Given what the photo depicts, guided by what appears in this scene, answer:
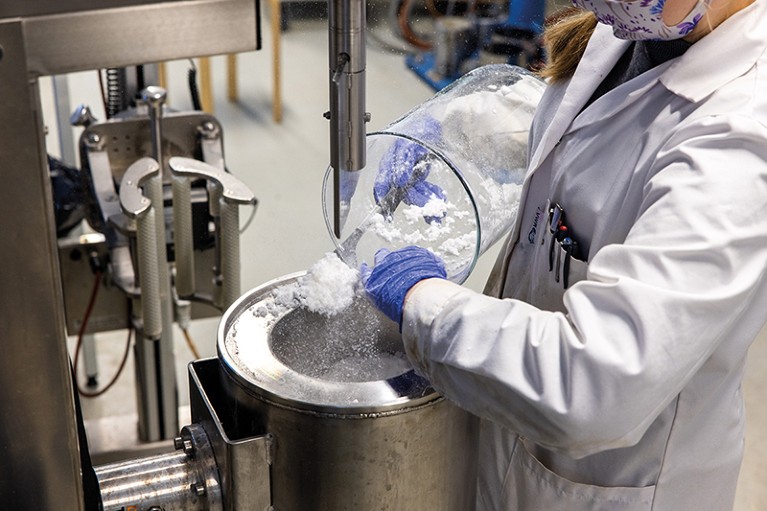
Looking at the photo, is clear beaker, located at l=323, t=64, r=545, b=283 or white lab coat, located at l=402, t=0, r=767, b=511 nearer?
white lab coat, located at l=402, t=0, r=767, b=511

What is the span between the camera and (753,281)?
756 millimetres

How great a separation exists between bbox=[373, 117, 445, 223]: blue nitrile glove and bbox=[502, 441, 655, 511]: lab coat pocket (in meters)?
0.30

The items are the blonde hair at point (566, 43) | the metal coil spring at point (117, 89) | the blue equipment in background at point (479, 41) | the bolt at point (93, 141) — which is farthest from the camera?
the blue equipment in background at point (479, 41)

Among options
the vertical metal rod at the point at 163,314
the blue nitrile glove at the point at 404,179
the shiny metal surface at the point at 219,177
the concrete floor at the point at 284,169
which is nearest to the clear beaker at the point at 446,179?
the blue nitrile glove at the point at 404,179

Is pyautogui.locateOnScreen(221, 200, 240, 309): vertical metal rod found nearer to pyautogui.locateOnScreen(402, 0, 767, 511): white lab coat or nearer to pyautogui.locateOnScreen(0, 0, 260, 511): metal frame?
pyautogui.locateOnScreen(402, 0, 767, 511): white lab coat

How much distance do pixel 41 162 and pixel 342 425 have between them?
0.37m

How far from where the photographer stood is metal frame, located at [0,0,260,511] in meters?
0.55

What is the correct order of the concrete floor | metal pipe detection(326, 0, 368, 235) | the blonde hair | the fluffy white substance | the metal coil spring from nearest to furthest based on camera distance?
metal pipe detection(326, 0, 368, 235)
the fluffy white substance
the blonde hair
the metal coil spring
the concrete floor

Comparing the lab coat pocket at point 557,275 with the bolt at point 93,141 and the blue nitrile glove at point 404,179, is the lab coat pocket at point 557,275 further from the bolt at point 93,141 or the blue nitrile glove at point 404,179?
the bolt at point 93,141

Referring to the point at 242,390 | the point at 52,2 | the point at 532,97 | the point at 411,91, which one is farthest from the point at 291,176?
the point at 52,2

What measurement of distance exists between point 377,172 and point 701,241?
431 mm

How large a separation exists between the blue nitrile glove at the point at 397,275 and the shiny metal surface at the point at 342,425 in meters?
0.07

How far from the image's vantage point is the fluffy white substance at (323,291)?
3.14ft

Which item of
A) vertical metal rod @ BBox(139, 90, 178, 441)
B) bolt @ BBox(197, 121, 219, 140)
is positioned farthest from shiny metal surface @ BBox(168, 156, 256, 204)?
bolt @ BBox(197, 121, 219, 140)
